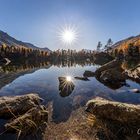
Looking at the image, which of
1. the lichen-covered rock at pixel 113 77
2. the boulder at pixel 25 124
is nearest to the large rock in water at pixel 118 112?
the boulder at pixel 25 124

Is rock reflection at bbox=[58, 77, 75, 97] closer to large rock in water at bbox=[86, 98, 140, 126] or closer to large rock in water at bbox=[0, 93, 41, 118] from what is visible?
large rock in water at bbox=[0, 93, 41, 118]

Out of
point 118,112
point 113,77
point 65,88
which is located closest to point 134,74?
point 113,77

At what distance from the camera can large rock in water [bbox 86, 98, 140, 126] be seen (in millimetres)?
15017

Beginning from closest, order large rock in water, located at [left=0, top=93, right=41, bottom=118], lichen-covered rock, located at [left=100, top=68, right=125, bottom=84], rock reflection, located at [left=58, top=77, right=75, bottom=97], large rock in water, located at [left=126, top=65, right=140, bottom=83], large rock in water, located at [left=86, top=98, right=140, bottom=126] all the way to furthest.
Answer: large rock in water, located at [left=86, top=98, right=140, bottom=126]
large rock in water, located at [left=0, top=93, right=41, bottom=118]
rock reflection, located at [left=58, top=77, right=75, bottom=97]
lichen-covered rock, located at [left=100, top=68, right=125, bottom=84]
large rock in water, located at [left=126, top=65, right=140, bottom=83]

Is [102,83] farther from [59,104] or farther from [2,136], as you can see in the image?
[2,136]

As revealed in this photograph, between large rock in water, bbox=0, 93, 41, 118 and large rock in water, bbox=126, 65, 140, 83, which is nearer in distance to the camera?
large rock in water, bbox=0, 93, 41, 118

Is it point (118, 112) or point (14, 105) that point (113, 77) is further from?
point (14, 105)

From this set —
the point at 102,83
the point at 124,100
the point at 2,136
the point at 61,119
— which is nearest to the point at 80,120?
the point at 61,119

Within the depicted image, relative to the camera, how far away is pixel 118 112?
15586 millimetres

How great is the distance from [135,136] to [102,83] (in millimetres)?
20324

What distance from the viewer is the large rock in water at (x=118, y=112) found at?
1502 centimetres

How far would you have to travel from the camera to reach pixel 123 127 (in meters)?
14.9

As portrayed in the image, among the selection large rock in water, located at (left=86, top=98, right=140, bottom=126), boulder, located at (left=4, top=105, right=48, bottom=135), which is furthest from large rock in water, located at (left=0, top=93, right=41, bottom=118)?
large rock in water, located at (left=86, top=98, right=140, bottom=126)

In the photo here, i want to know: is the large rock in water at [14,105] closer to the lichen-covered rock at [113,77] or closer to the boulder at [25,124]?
the boulder at [25,124]
